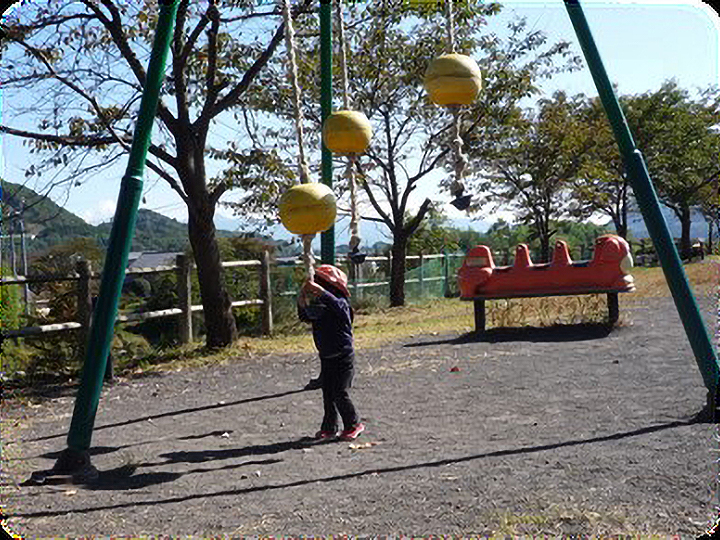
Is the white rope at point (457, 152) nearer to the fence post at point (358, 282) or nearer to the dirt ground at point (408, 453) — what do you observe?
the dirt ground at point (408, 453)

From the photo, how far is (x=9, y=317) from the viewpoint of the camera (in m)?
10.1

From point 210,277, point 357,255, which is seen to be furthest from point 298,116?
point 210,277

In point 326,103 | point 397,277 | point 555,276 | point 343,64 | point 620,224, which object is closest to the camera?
point 343,64

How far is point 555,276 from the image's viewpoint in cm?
1083

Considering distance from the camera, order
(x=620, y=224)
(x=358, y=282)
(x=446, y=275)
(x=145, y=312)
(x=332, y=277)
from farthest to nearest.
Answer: (x=620, y=224) → (x=446, y=275) → (x=358, y=282) → (x=145, y=312) → (x=332, y=277)

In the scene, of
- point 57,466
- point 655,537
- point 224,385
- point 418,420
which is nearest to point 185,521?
point 57,466

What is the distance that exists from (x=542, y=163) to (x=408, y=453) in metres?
24.4

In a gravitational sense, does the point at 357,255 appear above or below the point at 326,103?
below

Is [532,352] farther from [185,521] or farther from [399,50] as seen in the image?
[399,50]

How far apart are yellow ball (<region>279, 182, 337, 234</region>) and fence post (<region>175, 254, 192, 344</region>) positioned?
7.94 m

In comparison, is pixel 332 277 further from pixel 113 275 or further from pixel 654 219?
pixel 654 219

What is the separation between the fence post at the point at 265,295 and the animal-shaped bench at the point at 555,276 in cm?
397

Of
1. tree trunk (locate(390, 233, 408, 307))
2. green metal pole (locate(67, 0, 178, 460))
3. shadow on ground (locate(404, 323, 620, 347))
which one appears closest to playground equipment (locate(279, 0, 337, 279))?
green metal pole (locate(67, 0, 178, 460))

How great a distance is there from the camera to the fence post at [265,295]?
13.6 m
